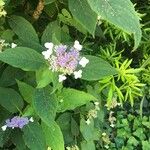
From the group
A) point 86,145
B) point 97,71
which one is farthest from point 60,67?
point 86,145

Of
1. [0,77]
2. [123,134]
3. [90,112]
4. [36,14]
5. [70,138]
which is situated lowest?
[123,134]

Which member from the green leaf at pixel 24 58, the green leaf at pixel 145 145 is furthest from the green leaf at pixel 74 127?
the green leaf at pixel 145 145

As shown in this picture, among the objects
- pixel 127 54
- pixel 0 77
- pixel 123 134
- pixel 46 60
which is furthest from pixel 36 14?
pixel 123 134

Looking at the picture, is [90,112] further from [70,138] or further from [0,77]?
[0,77]

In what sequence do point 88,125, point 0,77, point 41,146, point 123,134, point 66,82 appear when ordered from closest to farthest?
point 41,146, point 0,77, point 88,125, point 66,82, point 123,134

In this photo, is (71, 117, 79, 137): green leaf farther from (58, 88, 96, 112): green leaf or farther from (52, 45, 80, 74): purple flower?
(52, 45, 80, 74): purple flower

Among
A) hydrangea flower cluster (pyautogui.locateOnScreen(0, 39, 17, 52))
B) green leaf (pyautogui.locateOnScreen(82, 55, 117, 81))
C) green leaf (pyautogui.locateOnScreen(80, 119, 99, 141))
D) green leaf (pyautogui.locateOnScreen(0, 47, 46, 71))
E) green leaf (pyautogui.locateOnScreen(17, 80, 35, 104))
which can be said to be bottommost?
green leaf (pyautogui.locateOnScreen(80, 119, 99, 141))

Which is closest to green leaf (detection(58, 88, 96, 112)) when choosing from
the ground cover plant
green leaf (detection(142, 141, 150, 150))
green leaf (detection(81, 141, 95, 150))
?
the ground cover plant
